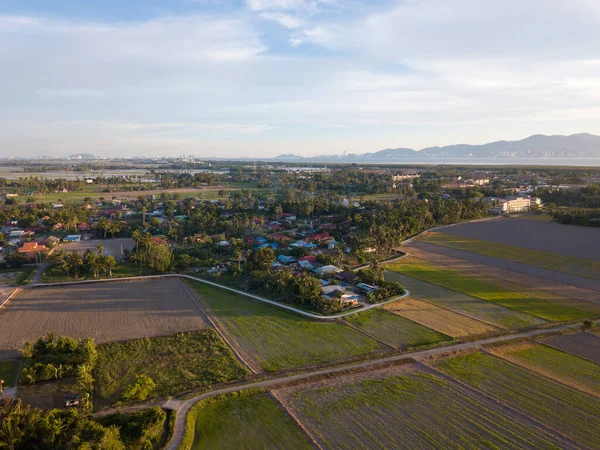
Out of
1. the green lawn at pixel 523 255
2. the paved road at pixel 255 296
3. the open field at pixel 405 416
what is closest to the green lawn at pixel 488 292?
the paved road at pixel 255 296

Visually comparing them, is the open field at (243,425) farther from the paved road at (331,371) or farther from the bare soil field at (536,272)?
the bare soil field at (536,272)

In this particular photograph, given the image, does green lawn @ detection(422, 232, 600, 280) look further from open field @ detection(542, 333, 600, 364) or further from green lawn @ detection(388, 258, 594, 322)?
open field @ detection(542, 333, 600, 364)

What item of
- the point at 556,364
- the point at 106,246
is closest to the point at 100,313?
the point at 106,246

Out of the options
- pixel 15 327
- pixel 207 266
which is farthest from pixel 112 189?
pixel 15 327

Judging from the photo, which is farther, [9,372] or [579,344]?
[579,344]

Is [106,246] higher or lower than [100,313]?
higher

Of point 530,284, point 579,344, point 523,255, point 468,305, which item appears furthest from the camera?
point 523,255

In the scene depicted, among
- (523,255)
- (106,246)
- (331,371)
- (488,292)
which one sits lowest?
(331,371)

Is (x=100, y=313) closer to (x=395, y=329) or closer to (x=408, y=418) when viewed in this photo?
(x=395, y=329)
